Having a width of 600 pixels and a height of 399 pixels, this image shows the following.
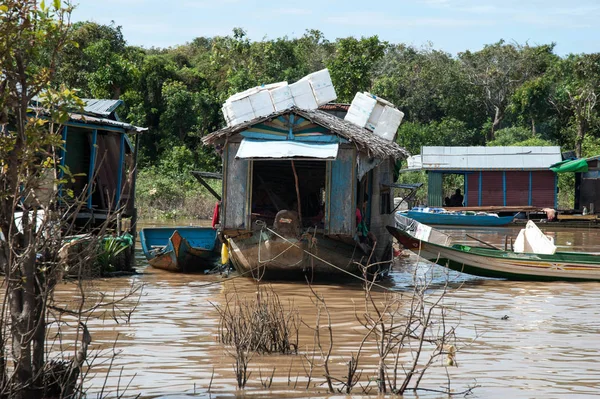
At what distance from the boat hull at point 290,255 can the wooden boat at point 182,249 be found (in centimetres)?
154

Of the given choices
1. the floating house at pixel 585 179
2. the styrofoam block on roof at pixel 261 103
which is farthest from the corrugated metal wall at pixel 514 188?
the styrofoam block on roof at pixel 261 103

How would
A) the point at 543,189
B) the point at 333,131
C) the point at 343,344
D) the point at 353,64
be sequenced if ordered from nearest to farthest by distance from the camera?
the point at 343,344, the point at 333,131, the point at 353,64, the point at 543,189

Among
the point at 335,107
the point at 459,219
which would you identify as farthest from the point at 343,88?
the point at 335,107

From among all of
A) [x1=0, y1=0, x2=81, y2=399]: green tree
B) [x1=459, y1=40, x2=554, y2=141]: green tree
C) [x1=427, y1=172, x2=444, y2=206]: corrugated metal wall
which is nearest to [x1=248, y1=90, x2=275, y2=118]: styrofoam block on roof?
[x1=0, y1=0, x2=81, y2=399]: green tree

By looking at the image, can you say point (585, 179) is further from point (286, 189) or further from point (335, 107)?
point (286, 189)

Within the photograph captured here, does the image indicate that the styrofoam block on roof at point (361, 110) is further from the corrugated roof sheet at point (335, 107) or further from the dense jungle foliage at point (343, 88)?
the dense jungle foliage at point (343, 88)

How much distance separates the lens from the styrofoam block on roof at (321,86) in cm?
1530

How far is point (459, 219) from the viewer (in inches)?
1127

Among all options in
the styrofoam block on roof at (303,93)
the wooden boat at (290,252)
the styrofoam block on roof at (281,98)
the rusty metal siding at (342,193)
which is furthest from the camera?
the styrofoam block on roof at (303,93)

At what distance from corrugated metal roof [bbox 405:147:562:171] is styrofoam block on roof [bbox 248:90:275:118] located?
18001mm

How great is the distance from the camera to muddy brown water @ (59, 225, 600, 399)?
262 inches

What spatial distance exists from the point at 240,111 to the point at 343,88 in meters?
15.6

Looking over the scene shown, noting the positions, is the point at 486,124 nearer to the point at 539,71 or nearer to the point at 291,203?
the point at 539,71

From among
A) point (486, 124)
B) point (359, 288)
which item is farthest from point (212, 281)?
point (486, 124)
